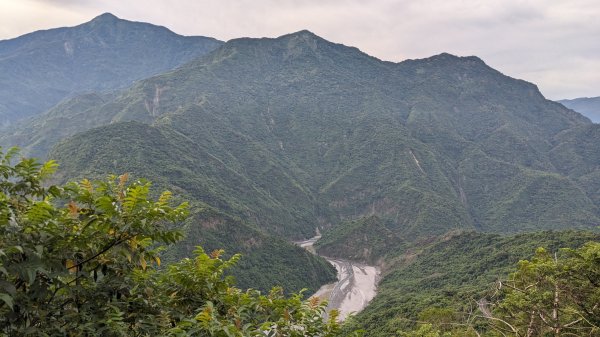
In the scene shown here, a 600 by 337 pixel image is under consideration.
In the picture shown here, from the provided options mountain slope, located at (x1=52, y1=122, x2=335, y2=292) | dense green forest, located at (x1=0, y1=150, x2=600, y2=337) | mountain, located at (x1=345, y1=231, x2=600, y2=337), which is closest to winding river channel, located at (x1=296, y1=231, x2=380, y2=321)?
mountain slope, located at (x1=52, y1=122, x2=335, y2=292)

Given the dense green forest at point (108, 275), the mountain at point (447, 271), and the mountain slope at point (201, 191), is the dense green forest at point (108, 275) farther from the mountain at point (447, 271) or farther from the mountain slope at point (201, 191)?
the mountain slope at point (201, 191)

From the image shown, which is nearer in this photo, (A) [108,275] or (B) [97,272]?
(A) [108,275]

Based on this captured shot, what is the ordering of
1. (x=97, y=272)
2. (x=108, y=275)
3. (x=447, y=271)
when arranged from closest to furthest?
1. (x=108, y=275)
2. (x=97, y=272)
3. (x=447, y=271)

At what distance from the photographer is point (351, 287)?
106375mm

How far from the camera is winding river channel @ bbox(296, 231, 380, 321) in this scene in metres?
96.2

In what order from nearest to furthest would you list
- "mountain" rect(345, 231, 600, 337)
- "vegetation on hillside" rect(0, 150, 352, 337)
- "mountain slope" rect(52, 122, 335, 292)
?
"vegetation on hillside" rect(0, 150, 352, 337) < "mountain" rect(345, 231, 600, 337) < "mountain slope" rect(52, 122, 335, 292)

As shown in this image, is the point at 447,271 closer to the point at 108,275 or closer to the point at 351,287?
the point at 351,287

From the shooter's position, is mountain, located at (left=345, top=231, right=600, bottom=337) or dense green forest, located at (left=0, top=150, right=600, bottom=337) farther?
mountain, located at (left=345, top=231, right=600, bottom=337)

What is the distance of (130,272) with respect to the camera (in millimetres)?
7242

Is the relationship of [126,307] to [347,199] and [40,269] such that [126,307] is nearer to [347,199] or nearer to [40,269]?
[40,269]

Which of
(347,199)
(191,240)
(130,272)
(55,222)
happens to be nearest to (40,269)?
(55,222)

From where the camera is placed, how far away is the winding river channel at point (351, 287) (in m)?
96.2

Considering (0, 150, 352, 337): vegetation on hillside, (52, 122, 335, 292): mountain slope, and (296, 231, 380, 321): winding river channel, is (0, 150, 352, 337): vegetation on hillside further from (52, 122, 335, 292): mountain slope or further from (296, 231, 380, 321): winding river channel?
(296, 231, 380, 321): winding river channel

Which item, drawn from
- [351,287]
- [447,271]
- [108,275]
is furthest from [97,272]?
[351,287]
